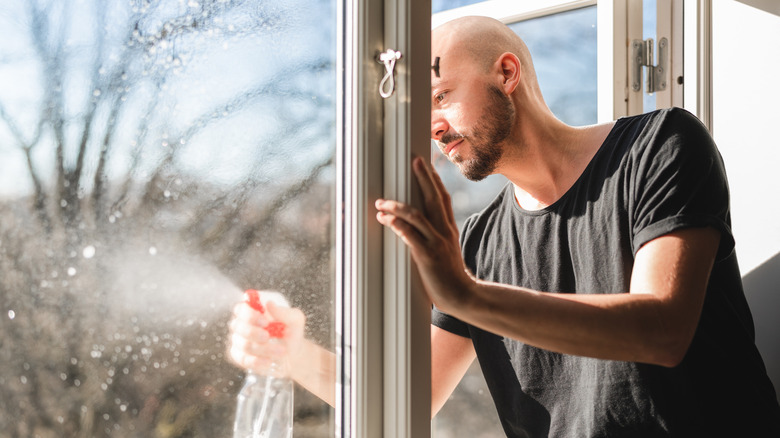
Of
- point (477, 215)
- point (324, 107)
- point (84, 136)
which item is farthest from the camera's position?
point (477, 215)

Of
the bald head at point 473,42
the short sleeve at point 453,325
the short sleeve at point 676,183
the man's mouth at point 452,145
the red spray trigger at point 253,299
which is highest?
the bald head at point 473,42

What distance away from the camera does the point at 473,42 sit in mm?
1199

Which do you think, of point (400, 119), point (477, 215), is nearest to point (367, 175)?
point (400, 119)

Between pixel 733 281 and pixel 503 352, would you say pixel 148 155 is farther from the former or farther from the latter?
pixel 733 281

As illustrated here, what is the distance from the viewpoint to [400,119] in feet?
2.42

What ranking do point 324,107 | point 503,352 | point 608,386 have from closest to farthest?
1. point 324,107
2. point 608,386
3. point 503,352

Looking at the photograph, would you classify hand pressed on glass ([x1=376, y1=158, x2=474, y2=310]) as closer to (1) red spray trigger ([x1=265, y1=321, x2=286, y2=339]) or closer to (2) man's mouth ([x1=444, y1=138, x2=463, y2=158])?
(1) red spray trigger ([x1=265, y1=321, x2=286, y2=339])

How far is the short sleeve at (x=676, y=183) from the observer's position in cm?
88

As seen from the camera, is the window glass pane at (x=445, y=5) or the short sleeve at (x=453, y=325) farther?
the window glass pane at (x=445, y=5)

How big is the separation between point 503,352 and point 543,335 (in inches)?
17.7

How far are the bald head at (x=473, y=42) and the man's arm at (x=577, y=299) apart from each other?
0.50 meters

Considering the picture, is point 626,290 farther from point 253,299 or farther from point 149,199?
point 149,199

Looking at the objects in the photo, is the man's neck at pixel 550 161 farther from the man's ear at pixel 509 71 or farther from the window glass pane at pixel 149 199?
the window glass pane at pixel 149 199

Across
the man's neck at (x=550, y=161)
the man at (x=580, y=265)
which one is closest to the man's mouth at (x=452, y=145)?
the man at (x=580, y=265)
